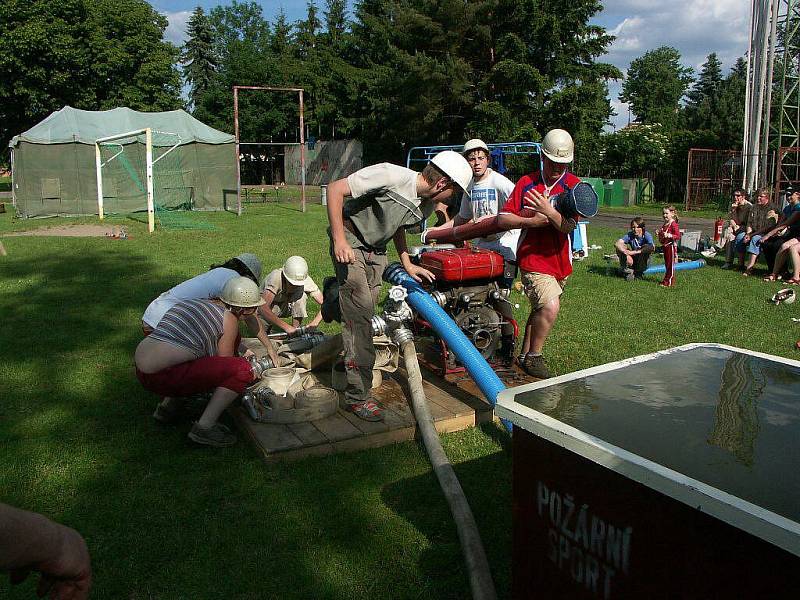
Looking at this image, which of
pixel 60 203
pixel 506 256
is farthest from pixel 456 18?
pixel 506 256

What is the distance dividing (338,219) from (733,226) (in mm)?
10758

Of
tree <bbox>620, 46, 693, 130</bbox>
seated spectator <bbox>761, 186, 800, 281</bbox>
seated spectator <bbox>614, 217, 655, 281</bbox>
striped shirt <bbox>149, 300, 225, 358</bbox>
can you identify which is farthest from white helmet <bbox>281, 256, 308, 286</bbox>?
tree <bbox>620, 46, 693, 130</bbox>

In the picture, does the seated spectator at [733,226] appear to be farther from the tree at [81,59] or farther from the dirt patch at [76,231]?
the tree at [81,59]

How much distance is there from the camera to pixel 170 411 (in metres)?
4.56

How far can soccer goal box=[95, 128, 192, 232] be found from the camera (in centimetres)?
2298

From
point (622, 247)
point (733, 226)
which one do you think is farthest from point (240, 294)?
point (733, 226)

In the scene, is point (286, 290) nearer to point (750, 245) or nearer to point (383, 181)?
point (383, 181)

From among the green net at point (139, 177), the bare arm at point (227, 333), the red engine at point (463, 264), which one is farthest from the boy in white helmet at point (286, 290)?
the green net at point (139, 177)

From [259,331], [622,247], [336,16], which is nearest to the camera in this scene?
[259,331]

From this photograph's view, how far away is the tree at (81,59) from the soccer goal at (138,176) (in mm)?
17042

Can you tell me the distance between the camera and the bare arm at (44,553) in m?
1.54

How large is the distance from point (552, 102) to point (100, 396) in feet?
104

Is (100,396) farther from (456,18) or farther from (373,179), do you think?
(456,18)

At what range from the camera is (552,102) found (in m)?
33.3
